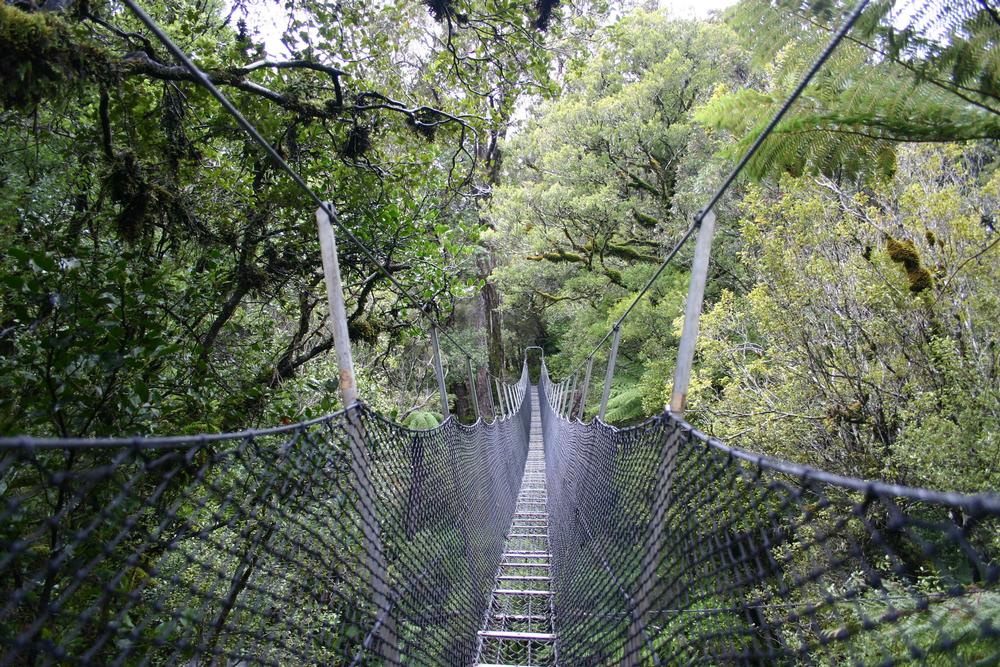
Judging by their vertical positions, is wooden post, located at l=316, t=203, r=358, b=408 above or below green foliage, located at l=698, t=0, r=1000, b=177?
below

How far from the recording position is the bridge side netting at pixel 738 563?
68 cm

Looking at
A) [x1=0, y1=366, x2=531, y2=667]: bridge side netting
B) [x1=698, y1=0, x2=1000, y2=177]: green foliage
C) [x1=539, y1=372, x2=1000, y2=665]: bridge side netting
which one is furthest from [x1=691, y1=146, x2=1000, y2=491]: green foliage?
[x1=0, y1=366, x2=531, y2=667]: bridge side netting

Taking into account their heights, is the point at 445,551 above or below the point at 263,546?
above

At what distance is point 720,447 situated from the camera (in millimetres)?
968

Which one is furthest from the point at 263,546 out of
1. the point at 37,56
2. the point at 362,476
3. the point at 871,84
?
the point at 871,84

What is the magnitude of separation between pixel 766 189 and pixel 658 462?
3.09m

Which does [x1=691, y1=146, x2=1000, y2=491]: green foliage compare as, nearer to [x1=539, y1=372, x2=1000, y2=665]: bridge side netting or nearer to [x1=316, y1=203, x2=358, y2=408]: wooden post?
[x1=539, y1=372, x2=1000, y2=665]: bridge side netting

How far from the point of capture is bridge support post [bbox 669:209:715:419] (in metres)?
1.27

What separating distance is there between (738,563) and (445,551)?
4.19 feet

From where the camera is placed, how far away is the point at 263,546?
3.27 ft

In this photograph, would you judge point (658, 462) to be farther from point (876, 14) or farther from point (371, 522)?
point (876, 14)

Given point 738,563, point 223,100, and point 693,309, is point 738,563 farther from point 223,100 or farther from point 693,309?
point 223,100

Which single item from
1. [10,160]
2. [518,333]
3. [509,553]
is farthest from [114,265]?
[518,333]

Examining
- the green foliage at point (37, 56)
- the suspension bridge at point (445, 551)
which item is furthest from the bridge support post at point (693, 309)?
the green foliage at point (37, 56)
